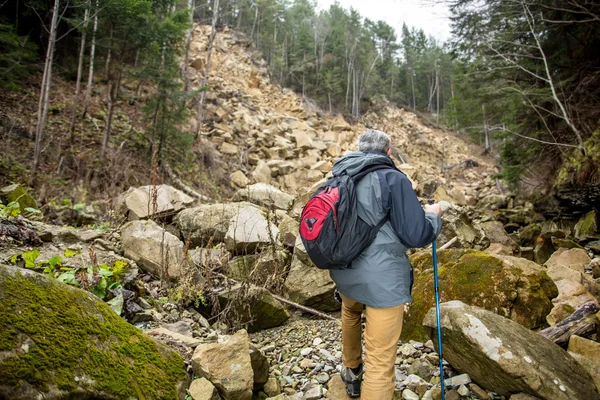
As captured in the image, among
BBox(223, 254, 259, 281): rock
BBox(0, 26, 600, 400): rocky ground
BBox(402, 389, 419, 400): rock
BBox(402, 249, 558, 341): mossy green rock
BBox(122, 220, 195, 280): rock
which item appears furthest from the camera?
BBox(223, 254, 259, 281): rock

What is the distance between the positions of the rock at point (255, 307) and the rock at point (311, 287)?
0.46 meters

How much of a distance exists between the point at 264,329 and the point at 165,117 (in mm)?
10057

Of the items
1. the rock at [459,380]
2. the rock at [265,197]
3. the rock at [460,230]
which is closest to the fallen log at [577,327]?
the rock at [459,380]

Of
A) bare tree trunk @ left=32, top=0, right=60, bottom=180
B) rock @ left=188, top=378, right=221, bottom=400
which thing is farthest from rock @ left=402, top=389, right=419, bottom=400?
bare tree trunk @ left=32, top=0, right=60, bottom=180

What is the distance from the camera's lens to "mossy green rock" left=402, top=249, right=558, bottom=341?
3465mm

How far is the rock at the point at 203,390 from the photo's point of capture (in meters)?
2.29

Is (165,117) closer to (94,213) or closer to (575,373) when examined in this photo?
(94,213)

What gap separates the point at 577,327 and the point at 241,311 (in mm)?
3274

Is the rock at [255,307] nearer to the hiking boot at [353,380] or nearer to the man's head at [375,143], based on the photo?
the hiking boot at [353,380]

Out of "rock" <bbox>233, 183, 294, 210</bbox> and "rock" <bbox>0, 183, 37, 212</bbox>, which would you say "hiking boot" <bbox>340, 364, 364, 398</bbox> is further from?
"rock" <bbox>0, 183, 37, 212</bbox>

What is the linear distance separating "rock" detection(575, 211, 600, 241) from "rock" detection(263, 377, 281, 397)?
8393 millimetres

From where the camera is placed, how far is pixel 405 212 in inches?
86.1

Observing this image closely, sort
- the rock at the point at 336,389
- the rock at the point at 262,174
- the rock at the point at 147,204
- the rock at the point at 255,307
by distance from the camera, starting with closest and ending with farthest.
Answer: the rock at the point at 336,389 < the rock at the point at 255,307 < the rock at the point at 147,204 < the rock at the point at 262,174

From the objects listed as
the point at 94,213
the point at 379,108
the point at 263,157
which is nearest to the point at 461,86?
the point at 263,157
